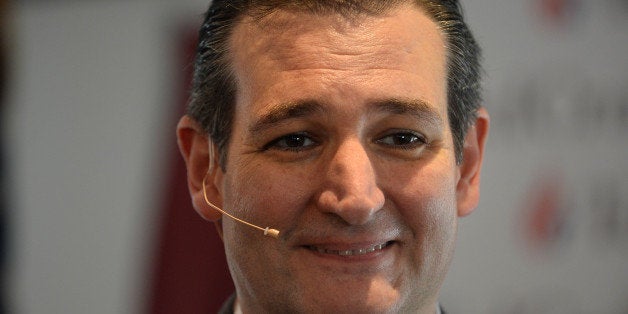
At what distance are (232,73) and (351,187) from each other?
1.23ft

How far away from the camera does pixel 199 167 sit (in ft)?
6.28

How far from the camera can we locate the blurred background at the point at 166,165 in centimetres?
351

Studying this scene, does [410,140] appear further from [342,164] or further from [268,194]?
[268,194]

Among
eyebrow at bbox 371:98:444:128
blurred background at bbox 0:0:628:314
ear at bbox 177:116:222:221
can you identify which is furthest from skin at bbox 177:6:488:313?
blurred background at bbox 0:0:628:314

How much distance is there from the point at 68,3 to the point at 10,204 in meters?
0.81

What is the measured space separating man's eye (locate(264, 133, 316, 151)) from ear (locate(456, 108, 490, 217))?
1.22ft

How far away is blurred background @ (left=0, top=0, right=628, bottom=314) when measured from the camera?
11.5ft

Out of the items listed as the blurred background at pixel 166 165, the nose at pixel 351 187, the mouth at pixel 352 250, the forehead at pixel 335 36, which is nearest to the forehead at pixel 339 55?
the forehead at pixel 335 36

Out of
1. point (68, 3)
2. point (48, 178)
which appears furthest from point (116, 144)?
point (68, 3)

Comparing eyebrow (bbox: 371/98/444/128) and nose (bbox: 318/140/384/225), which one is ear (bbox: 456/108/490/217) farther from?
nose (bbox: 318/140/384/225)

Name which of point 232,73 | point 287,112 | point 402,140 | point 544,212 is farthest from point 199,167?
point 544,212

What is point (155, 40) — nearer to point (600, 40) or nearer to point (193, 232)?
point (193, 232)

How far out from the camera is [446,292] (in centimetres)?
350

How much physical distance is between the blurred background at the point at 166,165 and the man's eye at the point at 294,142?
1.89m
